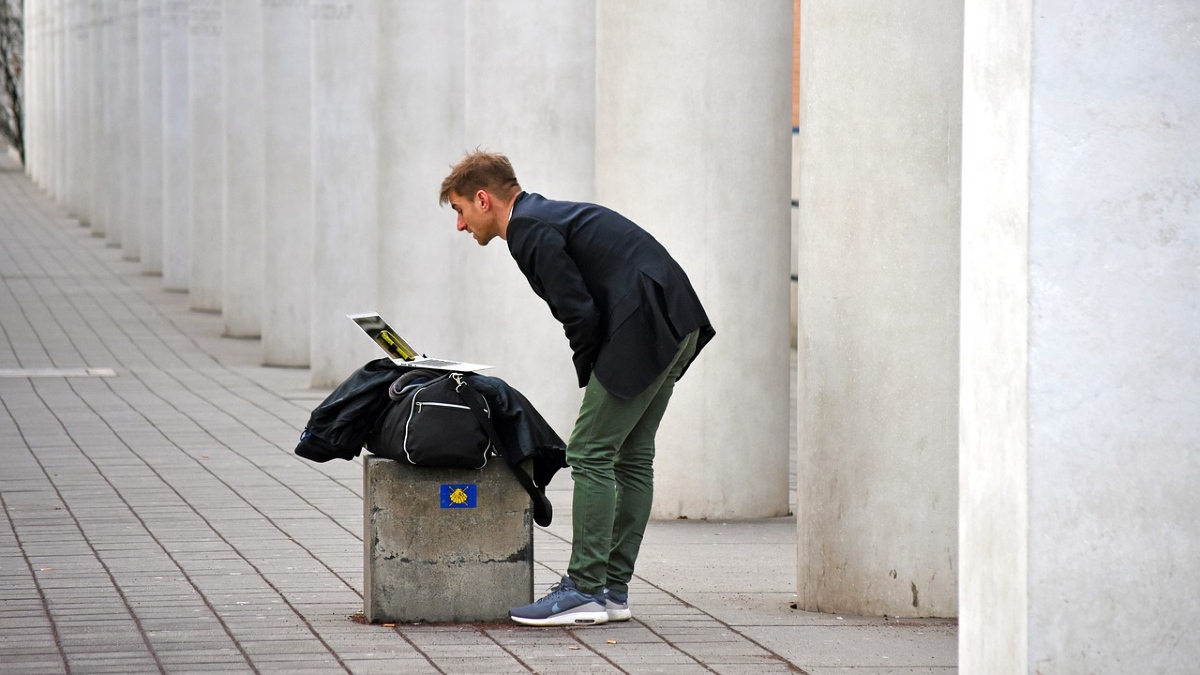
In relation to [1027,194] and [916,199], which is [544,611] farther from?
[1027,194]

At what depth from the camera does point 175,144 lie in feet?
84.0

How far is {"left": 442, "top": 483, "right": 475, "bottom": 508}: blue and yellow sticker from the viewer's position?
684cm

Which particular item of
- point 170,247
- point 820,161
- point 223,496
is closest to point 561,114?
point 223,496

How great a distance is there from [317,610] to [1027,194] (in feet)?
11.7

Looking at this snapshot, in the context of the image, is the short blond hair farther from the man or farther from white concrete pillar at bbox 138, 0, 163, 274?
white concrete pillar at bbox 138, 0, 163, 274

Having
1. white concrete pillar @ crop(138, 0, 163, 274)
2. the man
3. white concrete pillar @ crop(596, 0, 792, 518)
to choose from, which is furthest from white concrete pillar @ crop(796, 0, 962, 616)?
white concrete pillar @ crop(138, 0, 163, 274)

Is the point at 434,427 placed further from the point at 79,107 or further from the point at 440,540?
the point at 79,107

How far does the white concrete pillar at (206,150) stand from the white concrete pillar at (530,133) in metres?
11.3

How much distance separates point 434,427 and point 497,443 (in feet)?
0.75

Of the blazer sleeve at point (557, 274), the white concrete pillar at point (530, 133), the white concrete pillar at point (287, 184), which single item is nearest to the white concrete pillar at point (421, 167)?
the white concrete pillar at point (287, 184)

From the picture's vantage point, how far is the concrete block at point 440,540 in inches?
269

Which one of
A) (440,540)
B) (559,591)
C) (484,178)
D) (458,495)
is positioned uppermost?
(484,178)

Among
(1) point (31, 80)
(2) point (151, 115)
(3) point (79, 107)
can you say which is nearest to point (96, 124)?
(3) point (79, 107)

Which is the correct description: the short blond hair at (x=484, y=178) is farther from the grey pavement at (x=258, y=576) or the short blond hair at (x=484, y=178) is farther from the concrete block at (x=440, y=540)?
the grey pavement at (x=258, y=576)
